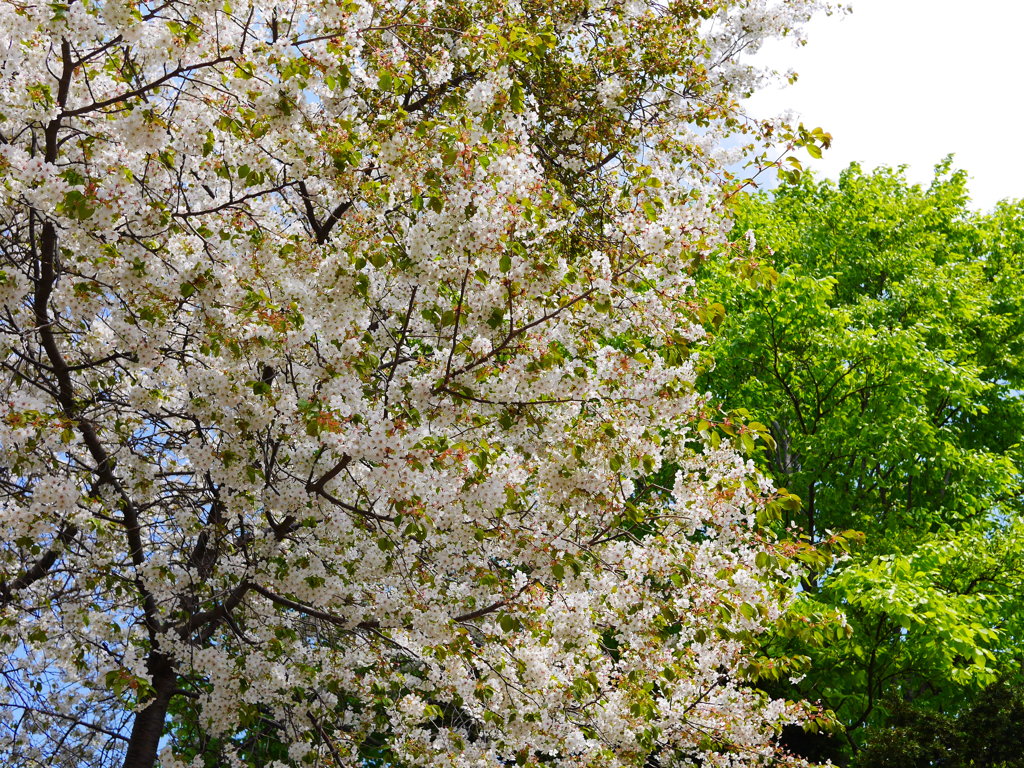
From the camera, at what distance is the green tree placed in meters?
11.8

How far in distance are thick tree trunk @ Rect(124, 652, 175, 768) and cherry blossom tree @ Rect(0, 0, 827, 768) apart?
0.02 metres

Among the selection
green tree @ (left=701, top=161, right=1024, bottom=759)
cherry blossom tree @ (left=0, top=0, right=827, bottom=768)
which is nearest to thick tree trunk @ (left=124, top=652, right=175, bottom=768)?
cherry blossom tree @ (left=0, top=0, right=827, bottom=768)

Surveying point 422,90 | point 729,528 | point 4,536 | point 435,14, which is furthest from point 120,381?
point 729,528

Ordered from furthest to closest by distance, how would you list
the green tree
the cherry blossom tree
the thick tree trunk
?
A: the green tree < the thick tree trunk < the cherry blossom tree

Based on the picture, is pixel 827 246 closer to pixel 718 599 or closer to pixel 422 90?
pixel 422 90

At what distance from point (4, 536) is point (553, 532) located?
3.42m

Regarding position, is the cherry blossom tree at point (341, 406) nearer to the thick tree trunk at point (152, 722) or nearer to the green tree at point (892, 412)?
the thick tree trunk at point (152, 722)

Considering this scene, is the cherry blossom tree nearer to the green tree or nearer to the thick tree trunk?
the thick tree trunk

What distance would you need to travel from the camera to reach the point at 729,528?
6.25m

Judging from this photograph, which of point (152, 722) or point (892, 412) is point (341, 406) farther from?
point (892, 412)

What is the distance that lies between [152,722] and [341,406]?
3.54 meters

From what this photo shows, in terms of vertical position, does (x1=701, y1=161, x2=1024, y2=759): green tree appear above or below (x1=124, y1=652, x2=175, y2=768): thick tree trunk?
above

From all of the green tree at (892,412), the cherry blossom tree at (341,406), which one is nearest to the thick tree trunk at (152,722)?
the cherry blossom tree at (341,406)

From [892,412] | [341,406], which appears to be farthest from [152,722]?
[892,412]
